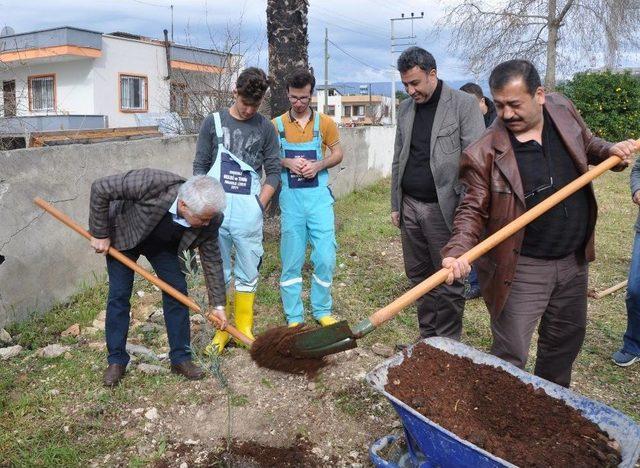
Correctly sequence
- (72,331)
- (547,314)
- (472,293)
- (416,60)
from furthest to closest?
(472,293) < (72,331) < (416,60) < (547,314)

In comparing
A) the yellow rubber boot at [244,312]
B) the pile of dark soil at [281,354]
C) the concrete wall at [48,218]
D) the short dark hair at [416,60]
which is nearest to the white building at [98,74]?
the concrete wall at [48,218]

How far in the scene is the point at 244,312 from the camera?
4.11m

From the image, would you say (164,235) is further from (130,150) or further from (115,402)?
(130,150)

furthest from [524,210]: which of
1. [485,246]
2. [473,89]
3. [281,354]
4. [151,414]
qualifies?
[473,89]

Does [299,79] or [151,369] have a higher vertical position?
[299,79]

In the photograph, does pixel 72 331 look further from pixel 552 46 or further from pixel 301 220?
pixel 552 46

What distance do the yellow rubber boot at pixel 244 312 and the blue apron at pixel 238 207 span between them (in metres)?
0.22

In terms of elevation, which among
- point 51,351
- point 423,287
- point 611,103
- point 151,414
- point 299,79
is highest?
point 611,103

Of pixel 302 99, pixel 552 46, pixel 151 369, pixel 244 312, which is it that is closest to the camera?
pixel 151 369

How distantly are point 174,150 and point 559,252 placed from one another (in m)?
4.27

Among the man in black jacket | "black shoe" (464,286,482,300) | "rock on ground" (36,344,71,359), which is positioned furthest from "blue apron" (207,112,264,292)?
"black shoe" (464,286,482,300)

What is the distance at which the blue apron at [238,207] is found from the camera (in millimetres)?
3758

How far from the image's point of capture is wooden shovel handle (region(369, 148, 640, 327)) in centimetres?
249

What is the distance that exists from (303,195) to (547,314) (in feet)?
6.39
